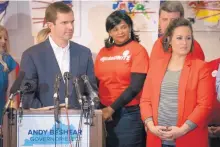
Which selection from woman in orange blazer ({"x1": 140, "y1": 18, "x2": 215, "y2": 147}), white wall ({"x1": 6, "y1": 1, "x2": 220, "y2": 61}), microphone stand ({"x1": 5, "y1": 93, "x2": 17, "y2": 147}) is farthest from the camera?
white wall ({"x1": 6, "y1": 1, "x2": 220, "y2": 61})

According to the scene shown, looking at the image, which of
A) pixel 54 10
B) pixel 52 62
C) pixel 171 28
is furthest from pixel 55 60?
pixel 171 28

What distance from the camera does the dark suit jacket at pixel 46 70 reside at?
210 cm

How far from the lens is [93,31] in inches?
136

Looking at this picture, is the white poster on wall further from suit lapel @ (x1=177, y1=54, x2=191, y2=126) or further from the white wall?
the white wall

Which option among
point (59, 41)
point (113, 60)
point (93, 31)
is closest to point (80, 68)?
point (59, 41)

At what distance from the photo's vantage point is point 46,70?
213cm

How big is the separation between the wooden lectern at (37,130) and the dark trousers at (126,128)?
34.0 inches

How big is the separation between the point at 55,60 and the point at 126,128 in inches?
31.8

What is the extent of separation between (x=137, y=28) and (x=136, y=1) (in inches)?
10.5

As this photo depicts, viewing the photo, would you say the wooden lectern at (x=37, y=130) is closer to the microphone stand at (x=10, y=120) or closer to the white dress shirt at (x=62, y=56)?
the microphone stand at (x=10, y=120)

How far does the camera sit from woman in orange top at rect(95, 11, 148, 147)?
2512mm

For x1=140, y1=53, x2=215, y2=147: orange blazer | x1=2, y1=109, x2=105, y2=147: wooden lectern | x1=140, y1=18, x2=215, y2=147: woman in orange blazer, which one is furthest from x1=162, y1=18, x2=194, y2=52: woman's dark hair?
x1=2, y1=109, x2=105, y2=147: wooden lectern

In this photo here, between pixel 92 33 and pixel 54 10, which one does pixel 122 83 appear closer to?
pixel 54 10

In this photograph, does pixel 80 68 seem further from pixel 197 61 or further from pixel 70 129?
pixel 197 61
